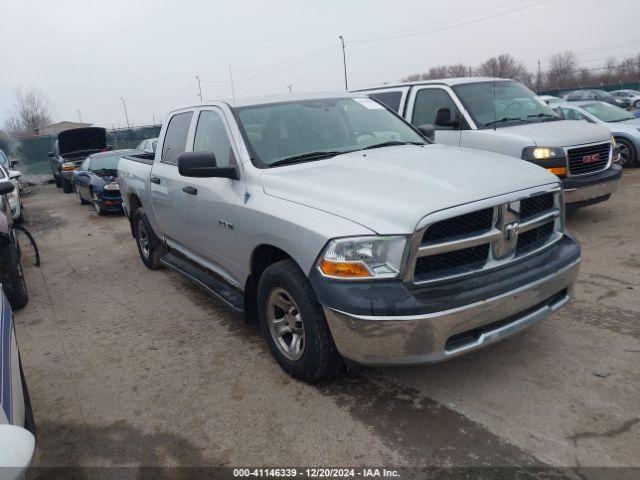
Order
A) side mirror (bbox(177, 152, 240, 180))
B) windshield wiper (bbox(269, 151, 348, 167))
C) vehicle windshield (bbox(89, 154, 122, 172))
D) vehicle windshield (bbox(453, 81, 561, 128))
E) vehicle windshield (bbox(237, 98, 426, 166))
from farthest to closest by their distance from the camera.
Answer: vehicle windshield (bbox(89, 154, 122, 172)) < vehicle windshield (bbox(453, 81, 561, 128)) < vehicle windshield (bbox(237, 98, 426, 166)) < windshield wiper (bbox(269, 151, 348, 167)) < side mirror (bbox(177, 152, 240, 180))

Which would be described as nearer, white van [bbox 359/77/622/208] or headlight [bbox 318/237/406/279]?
headlight [bbox 318/237/406/279]

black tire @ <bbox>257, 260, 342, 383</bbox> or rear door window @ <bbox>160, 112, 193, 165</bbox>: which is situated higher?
rear door window @ <bbox>160, 112, 193, 165</bbox>

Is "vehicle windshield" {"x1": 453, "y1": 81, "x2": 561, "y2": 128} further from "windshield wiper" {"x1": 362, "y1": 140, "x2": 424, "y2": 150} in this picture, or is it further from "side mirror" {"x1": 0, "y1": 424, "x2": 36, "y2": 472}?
"side mirror" {"x1": 0, "y1": 424, "x2": 36, "y2": 472}

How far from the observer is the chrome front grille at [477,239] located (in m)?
2.83

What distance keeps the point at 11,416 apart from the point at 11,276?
3997mm

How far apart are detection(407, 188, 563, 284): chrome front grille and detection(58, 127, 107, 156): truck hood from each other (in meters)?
16.5

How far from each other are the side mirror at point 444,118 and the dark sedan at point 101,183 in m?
7.04

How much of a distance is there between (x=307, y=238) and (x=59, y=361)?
2.64 meters

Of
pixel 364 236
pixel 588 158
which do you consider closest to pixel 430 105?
pixel 588 158

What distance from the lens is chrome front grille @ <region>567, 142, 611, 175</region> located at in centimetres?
640

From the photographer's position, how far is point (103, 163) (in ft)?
42.9

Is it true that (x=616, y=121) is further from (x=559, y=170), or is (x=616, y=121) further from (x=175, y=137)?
(x=175, y=137)

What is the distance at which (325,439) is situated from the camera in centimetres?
294

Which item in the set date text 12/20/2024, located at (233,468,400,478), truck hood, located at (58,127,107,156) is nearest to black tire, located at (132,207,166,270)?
date text 12/20/2024, located at (233,468,400,478)
